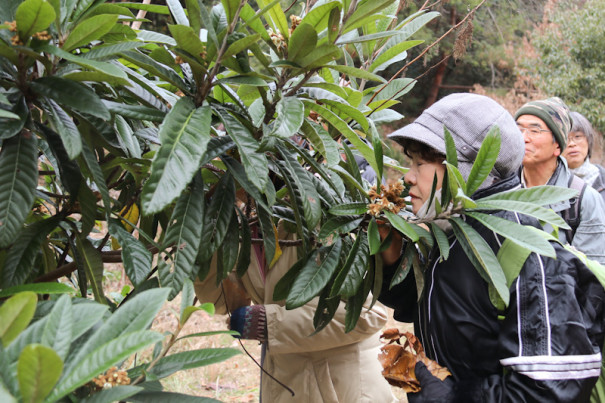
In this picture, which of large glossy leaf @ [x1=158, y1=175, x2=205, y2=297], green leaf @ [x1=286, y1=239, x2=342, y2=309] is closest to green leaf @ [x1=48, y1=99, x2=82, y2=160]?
large glossy leaf @ [x1=158, y1=175, x2=205, y2=297]

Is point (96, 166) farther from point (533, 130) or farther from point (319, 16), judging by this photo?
point (533, 130)

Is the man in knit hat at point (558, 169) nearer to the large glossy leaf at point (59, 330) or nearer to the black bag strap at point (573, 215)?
the black bag strap at point (573, 215)

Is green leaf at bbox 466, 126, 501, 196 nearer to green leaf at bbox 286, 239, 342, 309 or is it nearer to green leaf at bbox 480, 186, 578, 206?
green leaf at bbox 480, 186, 578, 206

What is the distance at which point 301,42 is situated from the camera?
1.22m

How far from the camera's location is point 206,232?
126 cm

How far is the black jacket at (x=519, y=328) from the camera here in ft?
4.94

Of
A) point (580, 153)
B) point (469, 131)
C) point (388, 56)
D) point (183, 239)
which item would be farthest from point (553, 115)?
point (183, 239)

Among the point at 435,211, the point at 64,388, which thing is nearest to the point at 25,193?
the point at 64,388

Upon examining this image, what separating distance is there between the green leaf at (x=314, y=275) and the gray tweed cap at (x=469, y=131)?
1.38 feet

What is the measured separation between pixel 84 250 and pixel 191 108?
0.38 meters

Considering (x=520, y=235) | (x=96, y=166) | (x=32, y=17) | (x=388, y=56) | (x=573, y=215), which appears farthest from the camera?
(x=573, y=215)

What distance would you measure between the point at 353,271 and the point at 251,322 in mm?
1032

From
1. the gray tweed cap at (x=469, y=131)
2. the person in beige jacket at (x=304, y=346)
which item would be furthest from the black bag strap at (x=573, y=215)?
the gray tweed cap at (x=469, y=131)

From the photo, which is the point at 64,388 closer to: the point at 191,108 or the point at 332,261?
the point at 191,108
